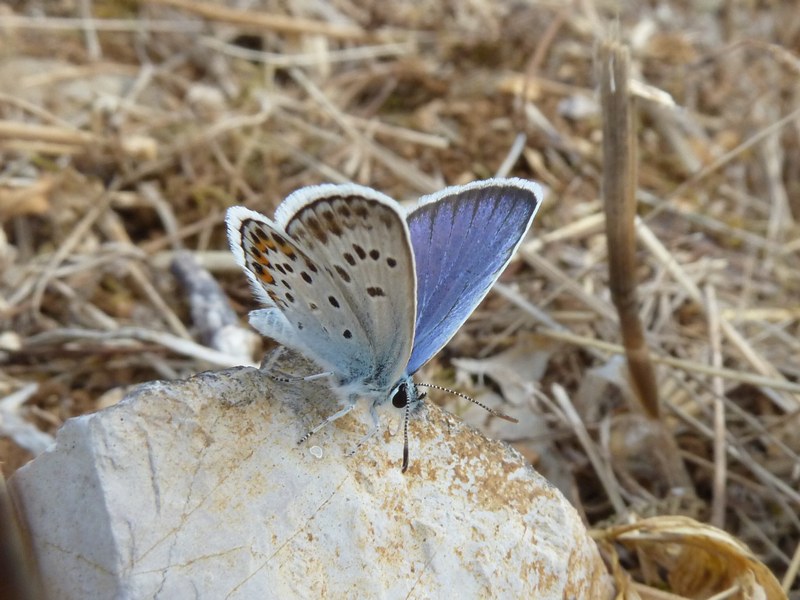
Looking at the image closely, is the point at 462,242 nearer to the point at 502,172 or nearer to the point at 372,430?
the point at 372,430

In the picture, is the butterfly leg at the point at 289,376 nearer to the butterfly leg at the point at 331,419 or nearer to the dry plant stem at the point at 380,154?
the butterfly leg at the point at 331,419

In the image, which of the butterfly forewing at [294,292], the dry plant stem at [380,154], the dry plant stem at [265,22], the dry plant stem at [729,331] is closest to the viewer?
→ the butterfly forewing at [294,292]

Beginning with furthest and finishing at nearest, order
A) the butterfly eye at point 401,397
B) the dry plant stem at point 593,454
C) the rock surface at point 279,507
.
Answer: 1. the dry plant stem at point 593,454
2. the butterfly eye at point 401,397
3. the rock surface at point 279,507

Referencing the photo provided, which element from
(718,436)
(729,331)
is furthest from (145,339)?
(729,331)

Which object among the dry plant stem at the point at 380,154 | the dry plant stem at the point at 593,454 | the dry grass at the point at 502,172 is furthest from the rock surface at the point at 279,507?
the dry plant stem at the point at 380,154

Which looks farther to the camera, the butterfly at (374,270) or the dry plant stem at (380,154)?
the dry plant stem at (380,154)

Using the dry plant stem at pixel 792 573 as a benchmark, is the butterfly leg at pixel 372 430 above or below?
above

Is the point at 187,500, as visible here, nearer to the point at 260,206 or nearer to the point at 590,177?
the point at 260,206
